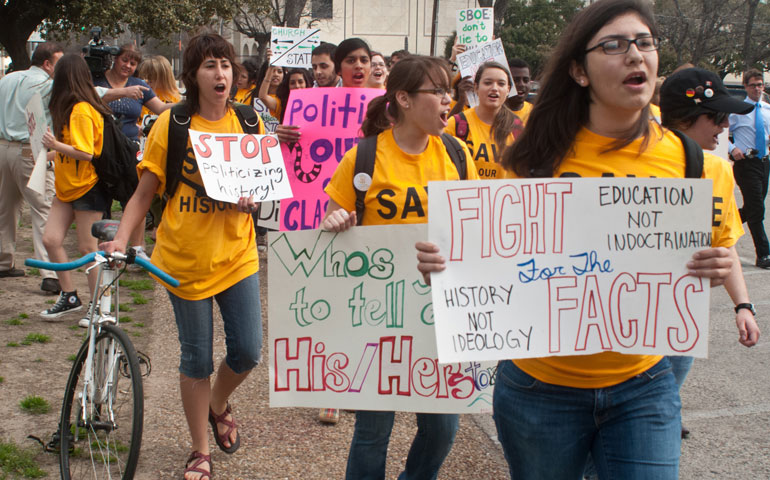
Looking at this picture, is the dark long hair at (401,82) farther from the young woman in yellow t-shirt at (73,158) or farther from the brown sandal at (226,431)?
the young woman in yellow t-shirt at (73,158)

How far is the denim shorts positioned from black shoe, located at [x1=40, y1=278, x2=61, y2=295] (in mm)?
1253

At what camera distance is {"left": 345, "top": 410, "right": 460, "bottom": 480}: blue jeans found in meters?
3.25

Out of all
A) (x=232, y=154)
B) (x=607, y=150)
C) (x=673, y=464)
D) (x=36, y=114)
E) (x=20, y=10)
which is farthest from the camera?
(x=20, y=10)

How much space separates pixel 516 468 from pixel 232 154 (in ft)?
7.45

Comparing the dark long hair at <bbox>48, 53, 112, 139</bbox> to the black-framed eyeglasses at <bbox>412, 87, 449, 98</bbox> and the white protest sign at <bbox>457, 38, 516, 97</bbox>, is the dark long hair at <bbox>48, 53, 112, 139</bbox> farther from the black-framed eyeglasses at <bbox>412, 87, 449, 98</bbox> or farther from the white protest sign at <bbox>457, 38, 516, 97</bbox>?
the black-framed eyeglasses at <bbox>412, 87, 449, 98</bbox>

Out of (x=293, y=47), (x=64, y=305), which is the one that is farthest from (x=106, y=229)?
(x=293, y=47)

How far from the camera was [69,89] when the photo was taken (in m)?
6.60

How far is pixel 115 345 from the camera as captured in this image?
12.0 ft

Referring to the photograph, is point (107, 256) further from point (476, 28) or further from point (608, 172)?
point (476, 28)

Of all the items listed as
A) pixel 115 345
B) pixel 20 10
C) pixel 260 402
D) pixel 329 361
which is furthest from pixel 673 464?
pixel 20 10

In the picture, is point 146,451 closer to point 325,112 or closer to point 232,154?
point 232,154

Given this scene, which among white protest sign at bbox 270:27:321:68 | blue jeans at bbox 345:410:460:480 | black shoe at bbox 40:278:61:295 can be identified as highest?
white protest sign at bbox 270:27:321:68

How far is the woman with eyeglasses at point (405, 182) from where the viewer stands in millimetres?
3264

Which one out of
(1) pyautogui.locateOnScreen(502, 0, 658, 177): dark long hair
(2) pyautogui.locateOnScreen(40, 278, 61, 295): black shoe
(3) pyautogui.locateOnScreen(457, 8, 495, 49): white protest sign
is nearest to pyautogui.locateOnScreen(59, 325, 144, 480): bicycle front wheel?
(1) pyautogui.locateOnScreen(502, 0, 658, 177): dark long hair
